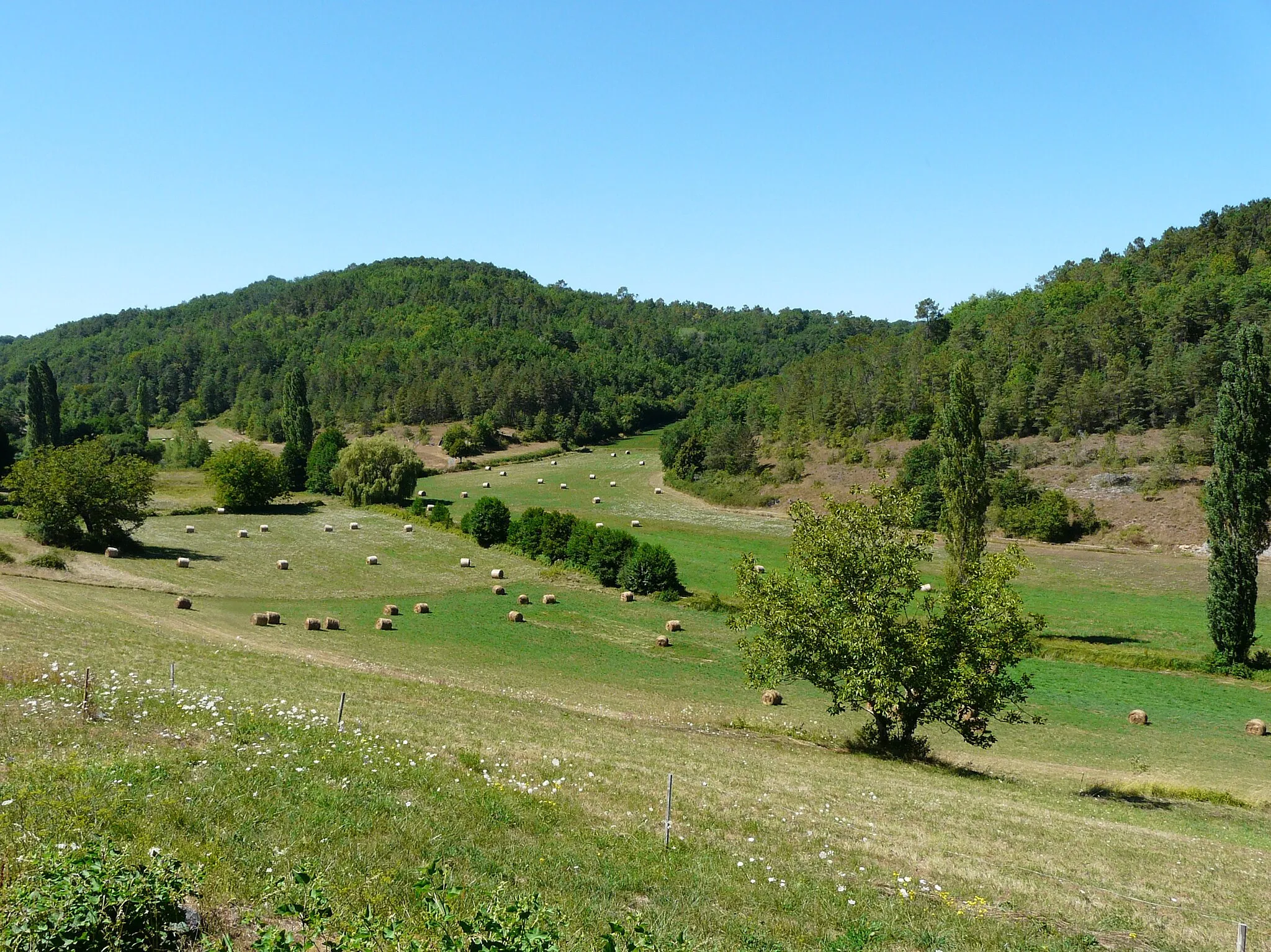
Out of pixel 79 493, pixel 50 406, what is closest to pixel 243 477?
pixel 79 493

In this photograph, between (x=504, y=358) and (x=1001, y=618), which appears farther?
(x=504, y=358)

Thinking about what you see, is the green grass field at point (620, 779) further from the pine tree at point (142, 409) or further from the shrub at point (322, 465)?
the pine tree at point (142, 409)

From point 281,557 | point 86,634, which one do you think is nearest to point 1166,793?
point 86,634

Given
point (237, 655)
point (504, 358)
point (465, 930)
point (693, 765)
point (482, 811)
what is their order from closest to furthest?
point (465, 930) → point (482, 811) → point (693, 765) → point (237, 655) → point (504, 358)

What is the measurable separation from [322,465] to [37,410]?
158 feet

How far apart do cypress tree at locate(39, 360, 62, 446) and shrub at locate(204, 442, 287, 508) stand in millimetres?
45668

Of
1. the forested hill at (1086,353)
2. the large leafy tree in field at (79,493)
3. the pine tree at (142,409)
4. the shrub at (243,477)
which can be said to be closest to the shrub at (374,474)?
the shrub at (243,477)

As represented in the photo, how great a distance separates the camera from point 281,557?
61906 mm

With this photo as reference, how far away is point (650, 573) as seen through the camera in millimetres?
56344

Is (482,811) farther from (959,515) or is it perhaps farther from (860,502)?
(959,515)

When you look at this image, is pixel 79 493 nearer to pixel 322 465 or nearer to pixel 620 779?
pixel 322 465

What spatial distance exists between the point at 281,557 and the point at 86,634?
109 feet

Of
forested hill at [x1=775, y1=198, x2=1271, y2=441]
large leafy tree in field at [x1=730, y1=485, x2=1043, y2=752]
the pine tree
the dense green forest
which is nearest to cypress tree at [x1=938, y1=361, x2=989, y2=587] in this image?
large leafy tree in field at [x1=730, y1=485, x2=1043, y2=752]

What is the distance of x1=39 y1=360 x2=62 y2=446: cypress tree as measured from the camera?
375 ft
